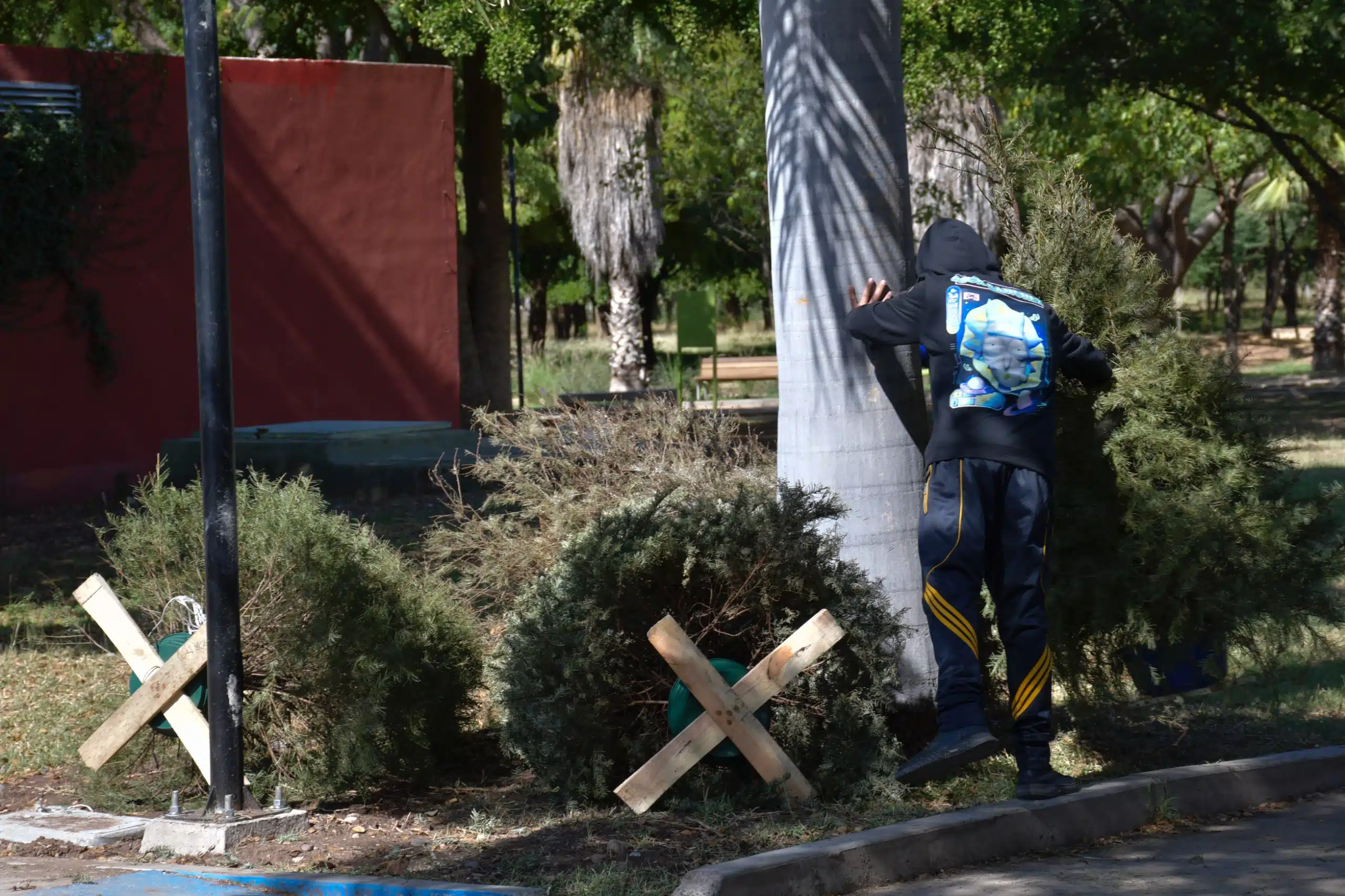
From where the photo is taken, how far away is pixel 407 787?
5816 mm

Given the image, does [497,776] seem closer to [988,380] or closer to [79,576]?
[988,380]

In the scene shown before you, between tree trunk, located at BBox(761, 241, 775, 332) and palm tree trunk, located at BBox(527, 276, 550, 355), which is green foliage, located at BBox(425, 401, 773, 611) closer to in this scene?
tree trunk, located at BBox(761, 241, 775, 332)

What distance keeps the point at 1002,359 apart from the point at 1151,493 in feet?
2.79

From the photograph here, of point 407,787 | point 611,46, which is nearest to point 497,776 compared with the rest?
point 407,787

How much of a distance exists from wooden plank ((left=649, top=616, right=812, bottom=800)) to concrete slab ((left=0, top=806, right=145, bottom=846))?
1982mm

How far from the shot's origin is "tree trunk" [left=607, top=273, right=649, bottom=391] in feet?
99.2

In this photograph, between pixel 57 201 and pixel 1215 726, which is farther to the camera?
pixel 57 201

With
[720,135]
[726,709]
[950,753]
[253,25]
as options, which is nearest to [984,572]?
[950,753]

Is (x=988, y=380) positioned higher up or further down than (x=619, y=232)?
further down

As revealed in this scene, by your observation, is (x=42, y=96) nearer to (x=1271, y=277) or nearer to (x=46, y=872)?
(x=46, y=872)

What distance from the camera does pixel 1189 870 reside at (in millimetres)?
4523

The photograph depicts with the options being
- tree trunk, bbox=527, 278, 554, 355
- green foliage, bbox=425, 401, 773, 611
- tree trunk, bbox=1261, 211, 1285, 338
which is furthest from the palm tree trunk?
Answer: green foliage, bbox=425, 401, 773, 611

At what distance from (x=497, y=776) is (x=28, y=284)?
31.5 feet

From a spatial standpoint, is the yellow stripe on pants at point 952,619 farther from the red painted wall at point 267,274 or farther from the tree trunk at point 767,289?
the red painted wall at point 267,274
